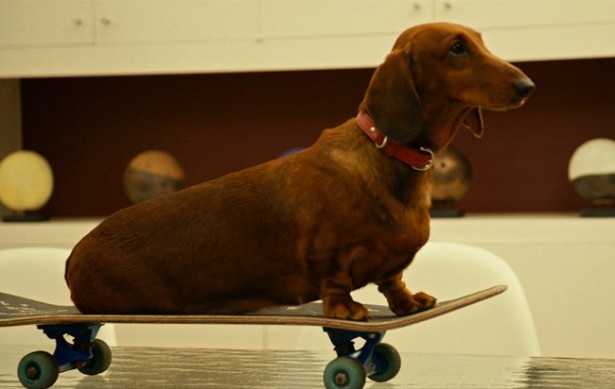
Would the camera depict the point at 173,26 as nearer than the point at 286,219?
No

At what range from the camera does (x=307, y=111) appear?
328cm

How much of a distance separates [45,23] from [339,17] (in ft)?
3.05

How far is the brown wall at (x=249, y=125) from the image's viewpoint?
311cm

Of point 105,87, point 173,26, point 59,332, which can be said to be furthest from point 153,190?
point 59,332

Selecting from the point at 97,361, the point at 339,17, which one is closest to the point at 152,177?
the point at 339,17

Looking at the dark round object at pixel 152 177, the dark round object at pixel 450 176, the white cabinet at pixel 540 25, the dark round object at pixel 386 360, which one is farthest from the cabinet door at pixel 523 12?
the dark round object at pixel 386 360

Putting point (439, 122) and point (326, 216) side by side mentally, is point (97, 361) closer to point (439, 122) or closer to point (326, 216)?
point (326, 216)

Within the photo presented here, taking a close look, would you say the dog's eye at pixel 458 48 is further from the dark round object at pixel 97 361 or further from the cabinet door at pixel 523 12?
the cabinet door at pixel 523 12

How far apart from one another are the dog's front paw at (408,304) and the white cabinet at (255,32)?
1838mm

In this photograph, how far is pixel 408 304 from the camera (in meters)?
0.91

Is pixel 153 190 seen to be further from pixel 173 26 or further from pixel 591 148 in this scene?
pixel 591 148

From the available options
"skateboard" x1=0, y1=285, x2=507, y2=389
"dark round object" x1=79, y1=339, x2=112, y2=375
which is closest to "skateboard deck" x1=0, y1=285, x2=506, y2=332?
"skateboard" x1=0, y1=285, x2=507, y2=389

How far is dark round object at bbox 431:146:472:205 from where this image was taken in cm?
272

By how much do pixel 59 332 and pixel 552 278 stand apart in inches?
70.8
